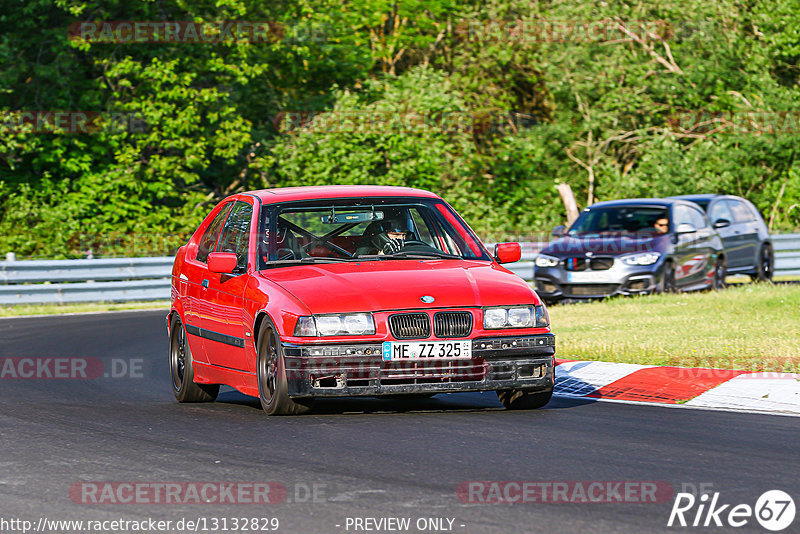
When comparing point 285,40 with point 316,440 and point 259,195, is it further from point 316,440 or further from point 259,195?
point 316,440

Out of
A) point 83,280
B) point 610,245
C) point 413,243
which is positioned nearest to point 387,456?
point 413,243

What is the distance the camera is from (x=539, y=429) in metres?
8.32

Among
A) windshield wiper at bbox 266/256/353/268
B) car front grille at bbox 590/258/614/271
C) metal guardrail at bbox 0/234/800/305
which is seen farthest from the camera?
metal guardrail at bbox 0/234/800/305

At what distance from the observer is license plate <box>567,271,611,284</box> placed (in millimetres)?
19781

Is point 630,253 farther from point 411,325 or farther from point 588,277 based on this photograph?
point 411,325

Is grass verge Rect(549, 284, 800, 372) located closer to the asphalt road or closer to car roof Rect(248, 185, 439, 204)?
the asphalt road

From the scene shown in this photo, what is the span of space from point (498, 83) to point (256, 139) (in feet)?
43.0

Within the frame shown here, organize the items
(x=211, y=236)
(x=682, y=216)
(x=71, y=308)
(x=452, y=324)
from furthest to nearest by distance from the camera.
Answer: (x=71, y=308) → (x=682, y=216) → (x=211, y=236) → (x=452, y=324)

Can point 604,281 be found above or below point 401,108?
below

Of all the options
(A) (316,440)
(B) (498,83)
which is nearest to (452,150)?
(B) (498,83)

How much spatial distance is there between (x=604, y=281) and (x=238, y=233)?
10.5 meters

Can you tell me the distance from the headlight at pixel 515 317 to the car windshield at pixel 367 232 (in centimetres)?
107

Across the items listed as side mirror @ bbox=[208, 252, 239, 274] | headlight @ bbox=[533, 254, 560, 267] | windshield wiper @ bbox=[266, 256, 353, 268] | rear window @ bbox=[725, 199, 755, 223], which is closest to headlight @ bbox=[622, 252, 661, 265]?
headlight @ bbox=[533, 254, 560, 267]

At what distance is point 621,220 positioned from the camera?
833 inches
